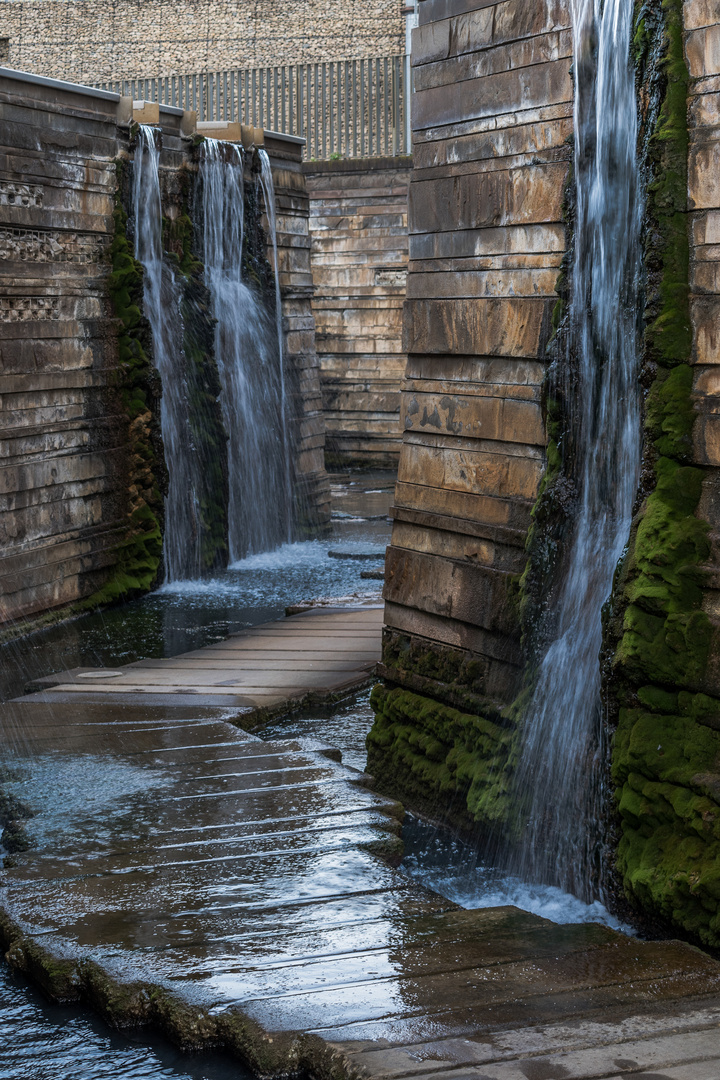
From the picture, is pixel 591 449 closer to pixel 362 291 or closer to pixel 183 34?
pixel 362 291

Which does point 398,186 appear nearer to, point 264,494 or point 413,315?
point 264,494

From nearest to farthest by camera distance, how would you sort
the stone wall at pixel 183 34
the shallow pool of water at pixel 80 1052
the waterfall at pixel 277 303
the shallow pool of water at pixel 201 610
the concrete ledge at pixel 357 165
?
the shallow pool of water at pixel 80 1052 < the shallow pool of water at pixel 201 610 < the waterfall at pixel 277 303 < the concrete ledge at pixel 357 165 < the stone wall at pixel 183 34

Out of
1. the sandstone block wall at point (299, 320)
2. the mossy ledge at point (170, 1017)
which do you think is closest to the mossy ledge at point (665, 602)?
the mossy ledge at point (170, 1017)

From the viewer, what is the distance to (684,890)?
10.9ft

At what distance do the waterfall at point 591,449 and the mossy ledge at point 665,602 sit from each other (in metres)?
0.29

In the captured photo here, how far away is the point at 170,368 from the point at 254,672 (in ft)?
13.1

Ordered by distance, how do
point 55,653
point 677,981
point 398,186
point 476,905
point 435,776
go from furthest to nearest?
point 398,186 → point 55,653 → point 435,776 → point 476,905 → point 677,981

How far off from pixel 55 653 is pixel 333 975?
5.04 m

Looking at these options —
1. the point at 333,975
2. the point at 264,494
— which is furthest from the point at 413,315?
the point at 264,494

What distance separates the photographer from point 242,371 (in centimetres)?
1081

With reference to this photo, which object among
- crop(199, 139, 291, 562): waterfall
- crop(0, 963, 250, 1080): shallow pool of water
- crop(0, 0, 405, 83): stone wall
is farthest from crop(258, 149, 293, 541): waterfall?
crop(0, 0, 405, 83): stone wall

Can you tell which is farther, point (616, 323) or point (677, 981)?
point (616, 323)

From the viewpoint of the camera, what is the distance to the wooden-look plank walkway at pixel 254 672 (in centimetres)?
581

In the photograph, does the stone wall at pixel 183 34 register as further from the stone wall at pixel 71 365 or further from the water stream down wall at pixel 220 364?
the stone wall at pixel 71 365
